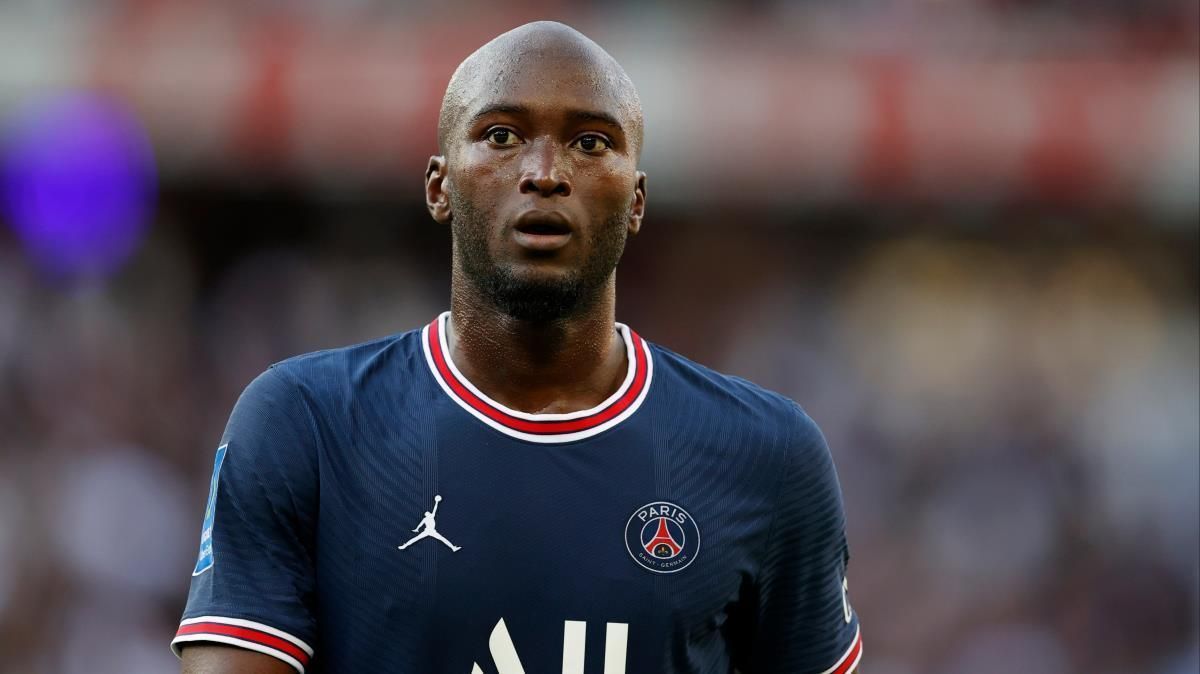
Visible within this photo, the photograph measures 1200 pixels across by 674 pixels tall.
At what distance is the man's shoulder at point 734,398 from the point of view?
3.15m

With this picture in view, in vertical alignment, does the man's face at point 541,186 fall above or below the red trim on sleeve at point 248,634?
above

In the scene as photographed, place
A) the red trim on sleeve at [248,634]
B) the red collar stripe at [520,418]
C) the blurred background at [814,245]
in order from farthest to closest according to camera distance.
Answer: the blurred background at [814,245] → the red collar stripe at [520,418] → the red trim on sleeve at [248,634]

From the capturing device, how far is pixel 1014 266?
13500 mm

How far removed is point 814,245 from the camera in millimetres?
13289

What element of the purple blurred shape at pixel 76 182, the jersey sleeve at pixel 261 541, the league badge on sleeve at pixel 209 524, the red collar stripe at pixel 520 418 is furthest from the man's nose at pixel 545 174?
the purple blurred shape at pixel 76 182

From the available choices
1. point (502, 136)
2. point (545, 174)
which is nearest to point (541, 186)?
point (545, 174)

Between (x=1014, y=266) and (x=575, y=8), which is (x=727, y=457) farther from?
(x=1014, y=266)

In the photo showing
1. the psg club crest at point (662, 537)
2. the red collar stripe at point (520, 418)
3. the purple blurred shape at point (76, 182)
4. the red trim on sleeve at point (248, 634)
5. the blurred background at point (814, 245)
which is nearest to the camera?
the red trim on sleeve at point (248, 634)

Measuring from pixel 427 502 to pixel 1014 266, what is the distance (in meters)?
11.2

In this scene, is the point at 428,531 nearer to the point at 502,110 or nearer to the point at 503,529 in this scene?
the point at 503,529

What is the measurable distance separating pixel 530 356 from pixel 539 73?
53cm

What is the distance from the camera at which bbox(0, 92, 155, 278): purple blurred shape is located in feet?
37.9

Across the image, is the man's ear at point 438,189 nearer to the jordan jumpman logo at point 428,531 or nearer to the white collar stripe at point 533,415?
the white collar stripe at point 533,415

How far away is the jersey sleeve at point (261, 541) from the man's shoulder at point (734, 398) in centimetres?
72
